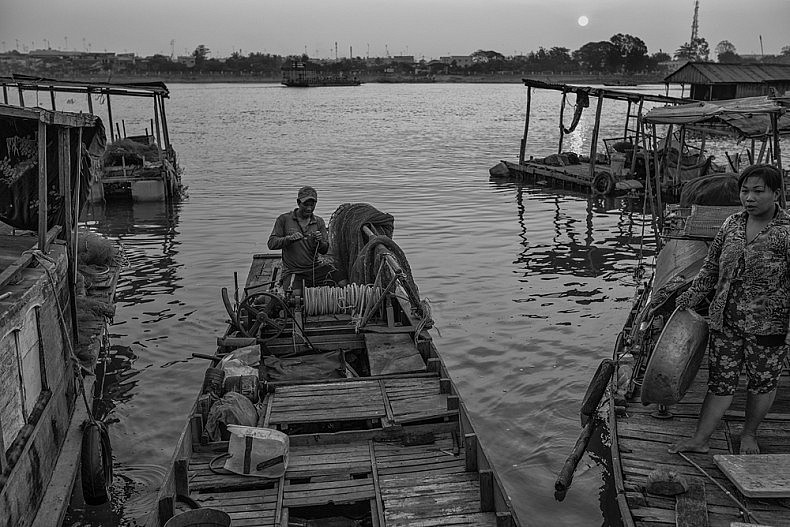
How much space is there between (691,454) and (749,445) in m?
0.42

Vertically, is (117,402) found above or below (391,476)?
below

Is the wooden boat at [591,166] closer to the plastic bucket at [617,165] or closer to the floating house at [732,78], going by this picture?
the plastic bucket at [617,165]

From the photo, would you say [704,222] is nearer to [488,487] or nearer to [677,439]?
[677,439]

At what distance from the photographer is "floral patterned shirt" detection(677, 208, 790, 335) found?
540 centimetres

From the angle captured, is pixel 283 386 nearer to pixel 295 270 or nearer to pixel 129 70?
pixel 295 270

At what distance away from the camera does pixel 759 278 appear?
5441 mm

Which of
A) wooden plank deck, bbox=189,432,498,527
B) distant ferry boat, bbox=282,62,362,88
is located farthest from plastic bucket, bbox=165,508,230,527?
distant ferry boat, bbox=282,62,362,88

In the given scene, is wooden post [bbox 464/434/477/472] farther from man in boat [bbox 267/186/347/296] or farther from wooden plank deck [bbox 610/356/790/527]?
man in boat [bbox 267/186/347/296]

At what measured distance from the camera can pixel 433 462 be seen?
6.11 m

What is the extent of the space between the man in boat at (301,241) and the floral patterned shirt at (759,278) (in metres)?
5.35

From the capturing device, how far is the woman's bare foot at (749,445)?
5.62 meters

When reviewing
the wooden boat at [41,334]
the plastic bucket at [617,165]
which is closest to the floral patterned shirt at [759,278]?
the wooden boat at [41,334]

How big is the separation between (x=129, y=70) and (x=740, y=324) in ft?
601

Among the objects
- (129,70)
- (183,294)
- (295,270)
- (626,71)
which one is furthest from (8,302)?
(129,70)
